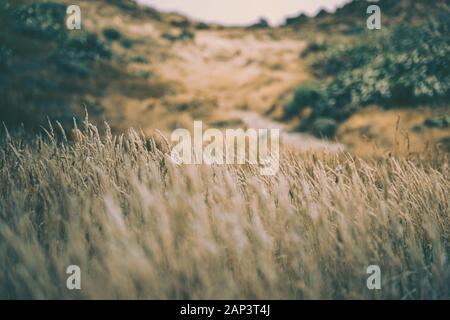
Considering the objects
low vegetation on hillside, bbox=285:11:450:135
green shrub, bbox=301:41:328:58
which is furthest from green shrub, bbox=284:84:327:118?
green shrub, bbox=301:41:328:58

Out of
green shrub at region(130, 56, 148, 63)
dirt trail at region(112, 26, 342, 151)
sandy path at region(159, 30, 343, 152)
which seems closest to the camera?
dirt trail at region(112, 26, 342, 151)

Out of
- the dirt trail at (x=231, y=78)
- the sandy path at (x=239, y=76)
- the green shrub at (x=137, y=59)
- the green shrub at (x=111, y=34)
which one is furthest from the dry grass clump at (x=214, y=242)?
the green shrub at (x=111, y=34)

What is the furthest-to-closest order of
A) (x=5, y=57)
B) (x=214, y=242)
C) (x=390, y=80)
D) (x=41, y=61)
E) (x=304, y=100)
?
(x=41, y=61)
(x=304, y=100)
(x=5, y=57)
(x=390, y=80)
(x=214, y=242)

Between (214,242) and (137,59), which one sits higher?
(137,59)

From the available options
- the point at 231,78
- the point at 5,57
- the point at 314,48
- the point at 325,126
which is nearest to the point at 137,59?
the point at 231,78

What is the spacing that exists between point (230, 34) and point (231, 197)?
177 feet

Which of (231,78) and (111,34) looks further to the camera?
(111,34)

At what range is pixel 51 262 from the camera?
2938 millimetres

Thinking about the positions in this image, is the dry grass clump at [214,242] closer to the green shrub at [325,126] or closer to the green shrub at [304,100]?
the green shrub at [325,126]

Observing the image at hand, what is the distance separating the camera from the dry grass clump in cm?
269

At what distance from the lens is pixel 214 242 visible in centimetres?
291

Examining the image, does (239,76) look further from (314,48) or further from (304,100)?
(304,100)

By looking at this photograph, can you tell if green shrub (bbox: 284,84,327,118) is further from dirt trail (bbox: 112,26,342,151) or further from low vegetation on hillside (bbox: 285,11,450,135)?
dirt trail (bbox: 112,26,342,151)
